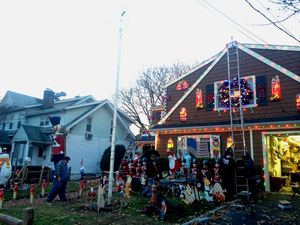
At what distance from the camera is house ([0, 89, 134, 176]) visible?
2453 centimetres

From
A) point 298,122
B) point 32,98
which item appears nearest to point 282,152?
point 298,122

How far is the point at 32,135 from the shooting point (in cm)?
2403

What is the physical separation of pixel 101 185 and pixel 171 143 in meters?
8.88

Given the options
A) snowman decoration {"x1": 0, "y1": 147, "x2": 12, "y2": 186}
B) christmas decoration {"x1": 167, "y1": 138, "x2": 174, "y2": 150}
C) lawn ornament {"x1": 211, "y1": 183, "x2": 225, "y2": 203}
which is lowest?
lawn ornament {"x1": 211, "y1": 183, "x2": 225, "y2": 203}

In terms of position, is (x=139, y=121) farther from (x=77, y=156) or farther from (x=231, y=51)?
(x=231, y=51)

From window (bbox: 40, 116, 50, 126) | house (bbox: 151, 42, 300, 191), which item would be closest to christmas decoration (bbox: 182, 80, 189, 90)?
house (bbox: 151, 42, 300, 191)

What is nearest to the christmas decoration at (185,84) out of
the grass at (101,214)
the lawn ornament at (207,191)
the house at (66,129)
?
the lawn ornament at (207,191)

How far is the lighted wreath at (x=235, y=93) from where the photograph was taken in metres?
16.2

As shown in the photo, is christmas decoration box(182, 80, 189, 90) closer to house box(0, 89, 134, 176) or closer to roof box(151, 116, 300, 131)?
roof box(151, 116, 300, 131)

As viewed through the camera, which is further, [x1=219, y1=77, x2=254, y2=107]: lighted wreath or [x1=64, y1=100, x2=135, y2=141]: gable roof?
[x1=64, y1=100, x2=135, y2=141]: gable roof

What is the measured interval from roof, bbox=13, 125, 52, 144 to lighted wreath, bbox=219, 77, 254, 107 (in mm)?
16680

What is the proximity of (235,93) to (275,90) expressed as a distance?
2.35m

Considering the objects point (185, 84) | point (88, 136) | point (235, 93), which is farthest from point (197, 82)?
point (88, 136)

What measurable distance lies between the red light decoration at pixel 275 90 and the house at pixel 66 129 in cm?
1606
